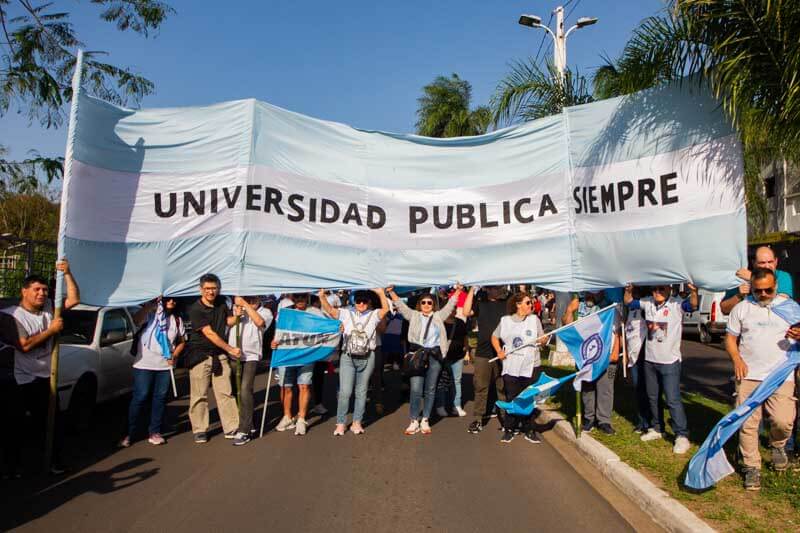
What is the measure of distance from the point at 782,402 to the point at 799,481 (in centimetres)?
64

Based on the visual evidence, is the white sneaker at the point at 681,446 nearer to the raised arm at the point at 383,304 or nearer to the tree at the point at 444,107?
the raised arm at the point at 383,304

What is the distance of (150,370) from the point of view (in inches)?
289

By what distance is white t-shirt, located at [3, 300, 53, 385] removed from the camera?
5938 mm

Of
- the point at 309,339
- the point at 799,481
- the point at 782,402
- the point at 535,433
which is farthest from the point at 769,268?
the point at 309,339

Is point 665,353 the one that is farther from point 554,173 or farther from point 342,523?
point 342,523

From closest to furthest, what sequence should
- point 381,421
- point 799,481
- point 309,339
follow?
1. point 799,481
2. point 309,339
3. point 381,421

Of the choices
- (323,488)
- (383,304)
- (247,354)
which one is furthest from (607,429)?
(247,354)

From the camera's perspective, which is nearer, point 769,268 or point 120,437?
point 769,268

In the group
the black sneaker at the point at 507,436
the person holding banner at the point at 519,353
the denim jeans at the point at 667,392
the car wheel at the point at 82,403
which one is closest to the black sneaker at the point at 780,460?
the denim jeans at the point at 667,392

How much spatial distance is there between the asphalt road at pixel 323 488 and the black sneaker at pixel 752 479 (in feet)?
3.20

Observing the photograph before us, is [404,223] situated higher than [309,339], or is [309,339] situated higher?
[404,223]

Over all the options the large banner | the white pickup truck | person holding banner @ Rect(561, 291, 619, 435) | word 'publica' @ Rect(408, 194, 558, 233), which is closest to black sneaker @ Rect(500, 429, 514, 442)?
person holding banner @ Rect(561, 291, 619, 435)

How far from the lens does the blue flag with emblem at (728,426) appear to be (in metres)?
4.98

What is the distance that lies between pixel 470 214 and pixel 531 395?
2.14 metres
